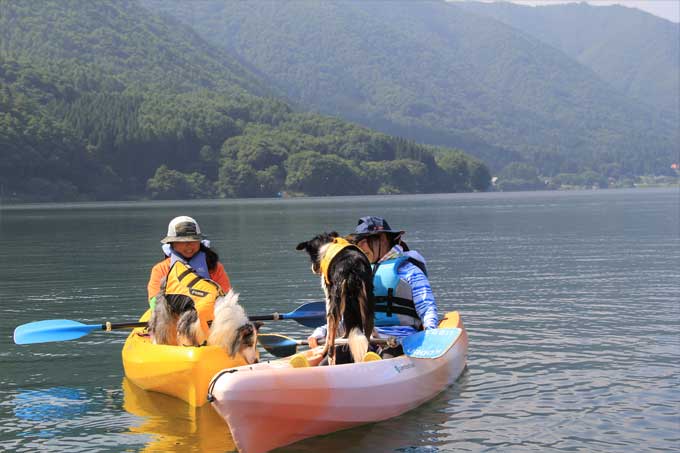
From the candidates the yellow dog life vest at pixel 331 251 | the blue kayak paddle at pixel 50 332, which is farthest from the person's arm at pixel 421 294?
the blue kayak paddle at pixel 50 332

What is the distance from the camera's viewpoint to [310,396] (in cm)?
1173

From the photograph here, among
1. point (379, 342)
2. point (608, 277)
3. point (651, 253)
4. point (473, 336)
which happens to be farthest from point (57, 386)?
point (651, 253)

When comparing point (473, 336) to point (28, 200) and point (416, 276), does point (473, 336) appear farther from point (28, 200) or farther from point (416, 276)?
point (28, 200)

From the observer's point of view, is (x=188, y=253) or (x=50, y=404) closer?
(x=188, y=253)

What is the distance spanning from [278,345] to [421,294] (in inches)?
135

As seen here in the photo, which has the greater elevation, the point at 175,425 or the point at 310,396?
the point at 310,396

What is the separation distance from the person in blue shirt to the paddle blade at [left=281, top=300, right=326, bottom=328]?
394 centimetres

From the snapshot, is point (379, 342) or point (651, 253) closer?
point (379, 342)

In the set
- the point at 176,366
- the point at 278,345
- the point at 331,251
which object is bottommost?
the point at 278,345

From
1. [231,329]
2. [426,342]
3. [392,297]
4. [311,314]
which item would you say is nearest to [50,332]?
[311,314]

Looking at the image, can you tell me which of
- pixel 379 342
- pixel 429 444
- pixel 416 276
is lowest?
pixel 429 444

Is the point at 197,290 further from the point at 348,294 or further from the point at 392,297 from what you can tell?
the point at 392,297

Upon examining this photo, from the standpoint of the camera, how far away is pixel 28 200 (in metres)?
154

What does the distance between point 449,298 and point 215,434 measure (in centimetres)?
1530
